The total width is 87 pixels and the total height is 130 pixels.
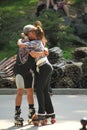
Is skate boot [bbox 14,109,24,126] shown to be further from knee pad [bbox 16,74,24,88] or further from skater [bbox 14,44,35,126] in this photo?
knee pad [bbox 16,74,24,88]

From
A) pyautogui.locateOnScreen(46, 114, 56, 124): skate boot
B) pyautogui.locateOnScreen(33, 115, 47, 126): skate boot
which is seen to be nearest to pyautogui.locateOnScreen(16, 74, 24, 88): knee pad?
pyautogui.locateOnScreen(33, 115, 47, 126): skate boot

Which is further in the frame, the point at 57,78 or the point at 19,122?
the point at 57,78

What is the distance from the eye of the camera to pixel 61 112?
11.0m

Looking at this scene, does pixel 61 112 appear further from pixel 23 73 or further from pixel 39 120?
pixel 23 73

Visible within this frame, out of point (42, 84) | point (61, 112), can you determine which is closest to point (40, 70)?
point (42, 84)

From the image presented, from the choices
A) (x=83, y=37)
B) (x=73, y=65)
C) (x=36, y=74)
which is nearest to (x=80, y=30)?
(x=83, y=37)

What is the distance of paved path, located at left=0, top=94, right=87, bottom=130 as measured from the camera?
30.9ft

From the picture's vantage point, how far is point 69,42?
17688 millimetres

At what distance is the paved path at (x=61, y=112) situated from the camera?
9.42m

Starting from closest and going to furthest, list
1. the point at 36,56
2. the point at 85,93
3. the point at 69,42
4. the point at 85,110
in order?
the point at 36,56 → the point at 85,110 → the point at 85,93 → the point at 69,42

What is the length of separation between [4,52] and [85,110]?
7043 mm

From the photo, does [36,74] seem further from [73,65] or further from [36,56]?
[73,65]

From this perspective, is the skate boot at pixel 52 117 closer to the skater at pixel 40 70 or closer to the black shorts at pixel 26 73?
the skater at pixel 40 70

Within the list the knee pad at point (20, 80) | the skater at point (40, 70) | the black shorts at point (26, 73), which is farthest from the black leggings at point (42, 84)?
the knee pad at point (20, 80)
